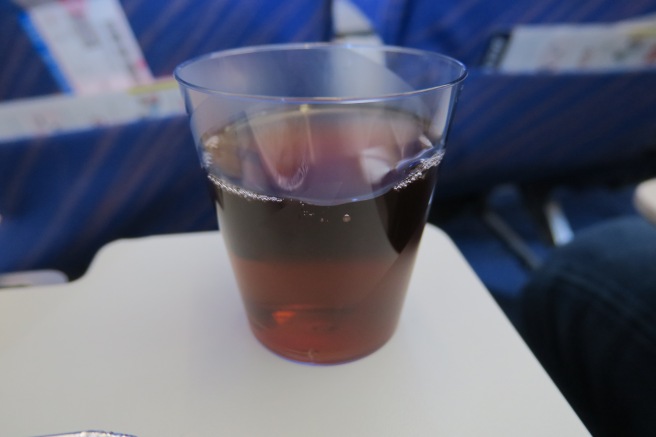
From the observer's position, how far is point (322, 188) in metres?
0.28

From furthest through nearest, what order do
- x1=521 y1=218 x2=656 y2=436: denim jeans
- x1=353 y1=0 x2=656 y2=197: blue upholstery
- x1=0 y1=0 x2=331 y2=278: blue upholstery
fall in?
x1=353 y1=0 x2=656 y2=197: blue upholstery < x1=0 y1=0 x2=331 y2=278: blue upholstery < x1=521 y1=218 x2=656 y2=436: denim jeans

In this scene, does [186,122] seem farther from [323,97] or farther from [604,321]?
[604,321]

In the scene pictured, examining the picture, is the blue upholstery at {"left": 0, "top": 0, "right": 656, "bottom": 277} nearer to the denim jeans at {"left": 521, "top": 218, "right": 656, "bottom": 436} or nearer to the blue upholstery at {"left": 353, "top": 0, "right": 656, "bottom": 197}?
the blue upholstery at {"left": 353, "top": 0, "right": 656, "bottom": 197}

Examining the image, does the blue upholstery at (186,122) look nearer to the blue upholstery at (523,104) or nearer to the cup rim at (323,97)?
the blue upholstery at (523,104)

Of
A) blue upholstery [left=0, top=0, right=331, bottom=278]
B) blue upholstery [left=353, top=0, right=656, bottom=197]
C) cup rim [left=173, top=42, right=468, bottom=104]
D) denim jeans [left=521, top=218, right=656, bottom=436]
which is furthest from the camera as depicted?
blue upholstery [left=353, top=0, right=656, bottom=197]

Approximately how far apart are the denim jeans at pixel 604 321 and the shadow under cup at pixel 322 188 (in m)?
0.30

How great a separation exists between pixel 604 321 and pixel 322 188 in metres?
0.40

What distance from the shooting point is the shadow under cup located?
10.9 inches

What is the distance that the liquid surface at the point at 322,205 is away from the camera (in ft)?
0.91

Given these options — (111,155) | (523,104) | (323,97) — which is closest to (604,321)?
(323,97)

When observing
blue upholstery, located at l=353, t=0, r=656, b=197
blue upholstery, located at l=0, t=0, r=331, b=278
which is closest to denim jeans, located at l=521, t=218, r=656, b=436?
blue upholstery, located at l=353, t=0, r=656, b=197

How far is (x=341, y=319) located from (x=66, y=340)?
218 millimetres

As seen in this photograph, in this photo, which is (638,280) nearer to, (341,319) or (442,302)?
(442,302)

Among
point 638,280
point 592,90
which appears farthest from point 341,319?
point 592,90
